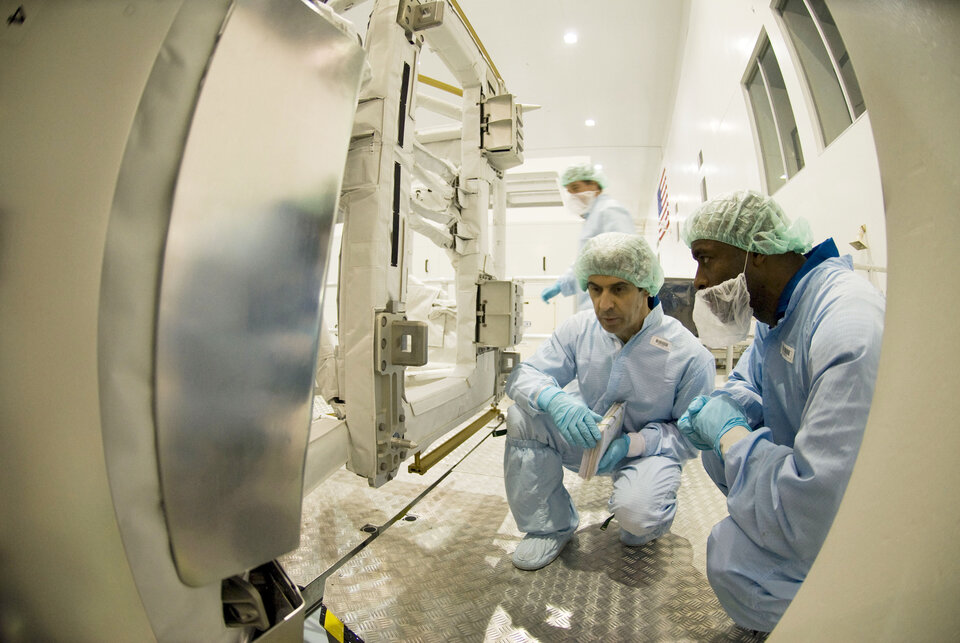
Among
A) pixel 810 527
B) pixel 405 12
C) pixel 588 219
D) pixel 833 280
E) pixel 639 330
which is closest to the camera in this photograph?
pixel 810 527

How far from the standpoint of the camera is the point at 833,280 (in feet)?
3.23

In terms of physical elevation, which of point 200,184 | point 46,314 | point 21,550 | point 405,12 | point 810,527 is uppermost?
point 405,12

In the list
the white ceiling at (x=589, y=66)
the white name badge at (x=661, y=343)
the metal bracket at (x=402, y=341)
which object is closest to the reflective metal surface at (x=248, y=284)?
the metal bracket at (x=402, y=341)

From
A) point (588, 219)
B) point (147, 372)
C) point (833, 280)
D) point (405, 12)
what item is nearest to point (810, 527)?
point (833, 280)

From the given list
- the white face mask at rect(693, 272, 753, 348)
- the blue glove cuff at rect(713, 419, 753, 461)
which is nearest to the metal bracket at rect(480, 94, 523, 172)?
the white face mask at rect(693, 272, 753, 348)

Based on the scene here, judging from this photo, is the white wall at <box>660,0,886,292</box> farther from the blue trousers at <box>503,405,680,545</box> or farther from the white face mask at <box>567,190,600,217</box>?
the blue trousers at <box>503,405,680,545</box>

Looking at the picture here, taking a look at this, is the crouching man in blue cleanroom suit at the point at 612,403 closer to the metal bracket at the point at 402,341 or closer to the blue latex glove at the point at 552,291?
the metal bracket at the point at 402,341

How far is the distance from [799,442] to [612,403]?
850mm

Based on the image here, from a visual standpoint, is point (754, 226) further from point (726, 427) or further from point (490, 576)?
point (490, 576)

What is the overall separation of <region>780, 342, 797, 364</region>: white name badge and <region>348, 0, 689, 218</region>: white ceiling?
4.02 metres

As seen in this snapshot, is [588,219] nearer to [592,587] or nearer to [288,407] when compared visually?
[592,587]

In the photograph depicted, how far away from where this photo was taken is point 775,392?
1163mm

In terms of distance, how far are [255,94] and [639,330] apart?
5.20ft

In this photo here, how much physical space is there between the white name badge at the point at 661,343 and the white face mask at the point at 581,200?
158cm
